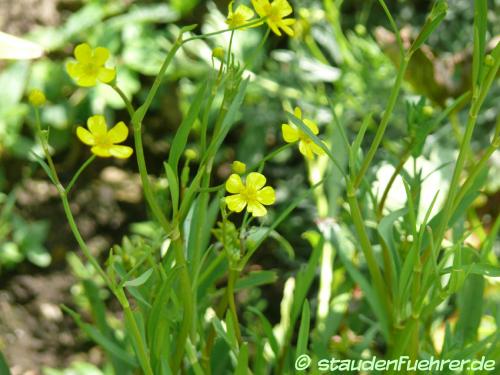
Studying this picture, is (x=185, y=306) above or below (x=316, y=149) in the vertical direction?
below

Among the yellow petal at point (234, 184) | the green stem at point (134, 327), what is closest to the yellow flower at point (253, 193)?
the yellow petal at point (234, 184)

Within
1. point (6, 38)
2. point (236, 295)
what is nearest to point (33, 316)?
point (236, 295)

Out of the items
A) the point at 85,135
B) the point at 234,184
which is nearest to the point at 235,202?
the point at 234,184

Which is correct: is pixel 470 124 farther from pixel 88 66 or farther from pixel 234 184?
pixel 88 66

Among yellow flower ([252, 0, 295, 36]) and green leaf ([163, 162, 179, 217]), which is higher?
yellow flower ([252, 0, 295, 36])

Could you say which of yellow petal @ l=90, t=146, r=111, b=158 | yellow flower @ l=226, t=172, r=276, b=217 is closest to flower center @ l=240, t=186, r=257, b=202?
yellow flower @ l=226, t=172, r=276, b=217

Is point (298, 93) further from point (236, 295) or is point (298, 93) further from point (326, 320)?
point (326, 320)

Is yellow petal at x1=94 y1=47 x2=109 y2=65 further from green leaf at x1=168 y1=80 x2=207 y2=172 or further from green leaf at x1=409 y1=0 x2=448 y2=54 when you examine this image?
green leaf at x1=409 y1=0 x2=448 y2=54
